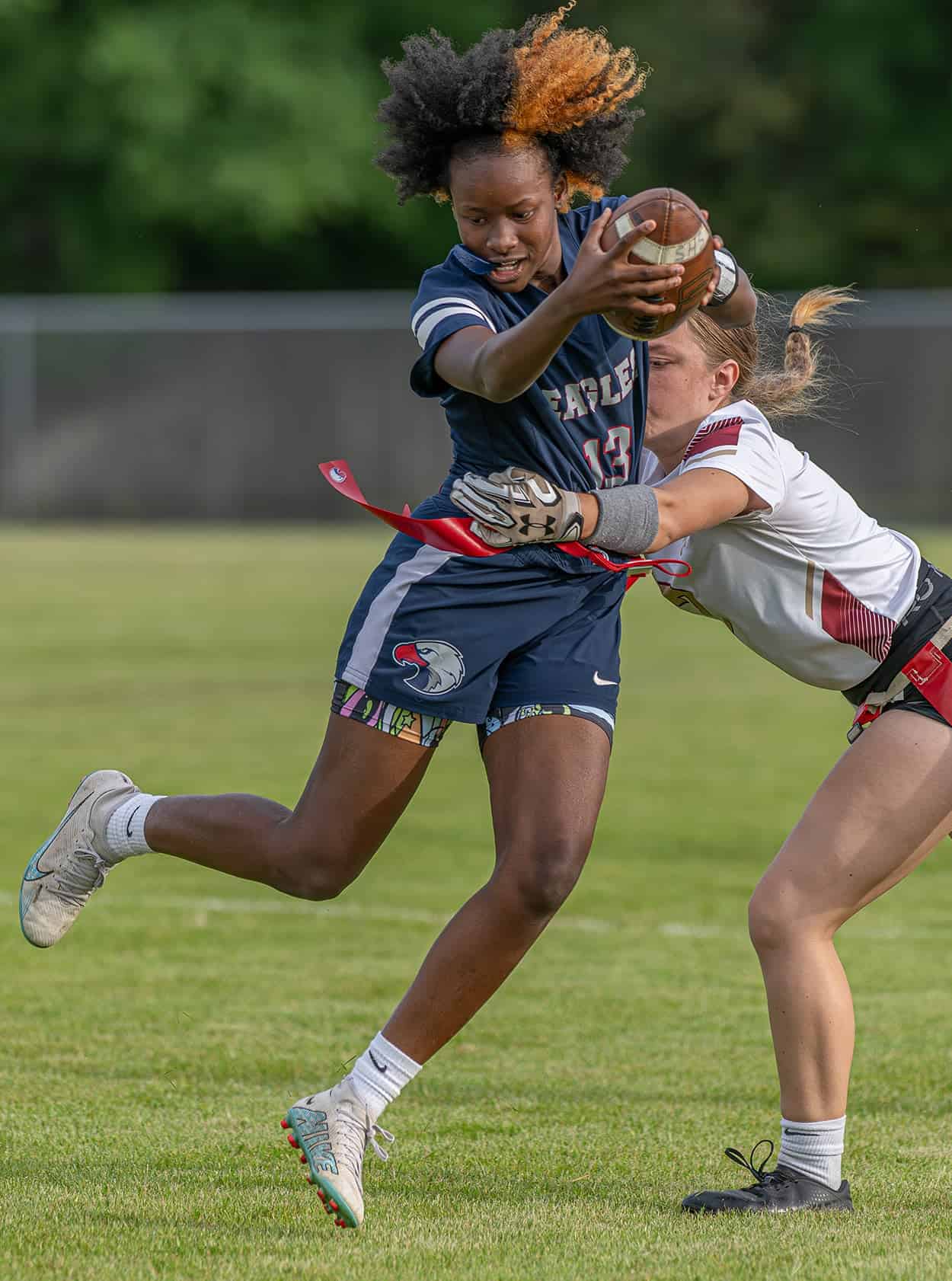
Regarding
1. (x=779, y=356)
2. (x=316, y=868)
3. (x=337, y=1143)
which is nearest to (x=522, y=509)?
(x=316, y=868)

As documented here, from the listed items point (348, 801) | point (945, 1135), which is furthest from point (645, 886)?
point (348, 801)

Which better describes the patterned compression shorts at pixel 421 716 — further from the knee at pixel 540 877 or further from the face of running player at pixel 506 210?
the face of running player at pixel 506 210

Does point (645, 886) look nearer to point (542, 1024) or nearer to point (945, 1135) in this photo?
point (542, 1024)

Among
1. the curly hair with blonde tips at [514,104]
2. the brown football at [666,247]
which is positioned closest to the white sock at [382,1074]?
the brown football at [666,247]

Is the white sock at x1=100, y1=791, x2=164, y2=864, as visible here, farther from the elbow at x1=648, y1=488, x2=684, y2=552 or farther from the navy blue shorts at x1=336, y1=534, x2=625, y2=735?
the elbow at x1=648, y1=488, x2=684, y2=552

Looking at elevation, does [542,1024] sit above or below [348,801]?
below

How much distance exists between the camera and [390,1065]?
13.5 ft

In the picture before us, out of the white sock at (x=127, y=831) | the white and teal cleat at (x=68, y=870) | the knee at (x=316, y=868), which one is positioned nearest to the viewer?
the knee at (x=316, y=868)

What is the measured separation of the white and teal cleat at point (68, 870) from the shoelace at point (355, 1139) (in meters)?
1.13

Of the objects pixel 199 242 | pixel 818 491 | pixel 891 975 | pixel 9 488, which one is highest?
pixel 818 491

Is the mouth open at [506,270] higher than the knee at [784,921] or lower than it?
higher

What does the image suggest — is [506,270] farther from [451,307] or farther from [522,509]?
[522,509]

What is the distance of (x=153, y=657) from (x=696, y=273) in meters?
12.7

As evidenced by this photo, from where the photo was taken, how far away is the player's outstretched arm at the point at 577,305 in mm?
3508
